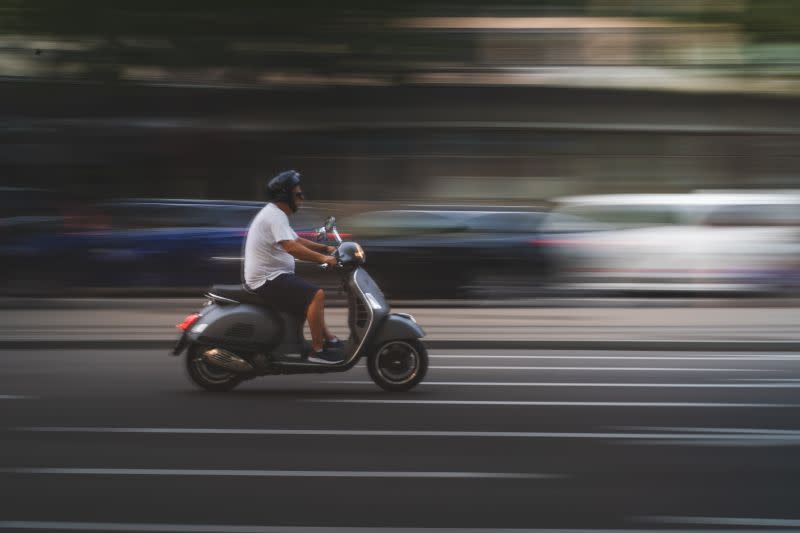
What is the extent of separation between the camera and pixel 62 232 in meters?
17.4

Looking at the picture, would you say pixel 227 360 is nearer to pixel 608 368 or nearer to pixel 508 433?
pixel 508 433

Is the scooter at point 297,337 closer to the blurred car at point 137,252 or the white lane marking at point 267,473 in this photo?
the white lane marking at point 267,473

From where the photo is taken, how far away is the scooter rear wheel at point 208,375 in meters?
9.22

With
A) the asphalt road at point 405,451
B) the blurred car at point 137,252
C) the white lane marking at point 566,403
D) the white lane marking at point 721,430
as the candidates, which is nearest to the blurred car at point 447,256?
the blurred car at point 137,252

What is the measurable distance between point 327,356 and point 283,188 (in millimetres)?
1283

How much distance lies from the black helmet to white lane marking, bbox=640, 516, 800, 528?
14.5 ft

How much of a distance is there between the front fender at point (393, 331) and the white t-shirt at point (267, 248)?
0.80 m

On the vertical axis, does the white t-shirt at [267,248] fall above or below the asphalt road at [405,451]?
above

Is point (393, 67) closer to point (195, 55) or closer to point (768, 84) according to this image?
point (195, 55)

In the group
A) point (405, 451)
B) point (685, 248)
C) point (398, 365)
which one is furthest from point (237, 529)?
point (685, 248)

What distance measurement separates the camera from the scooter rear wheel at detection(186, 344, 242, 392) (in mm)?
9219

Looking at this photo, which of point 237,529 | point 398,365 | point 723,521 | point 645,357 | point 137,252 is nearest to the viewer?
point 237,529

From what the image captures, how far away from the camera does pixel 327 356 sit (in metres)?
9.07

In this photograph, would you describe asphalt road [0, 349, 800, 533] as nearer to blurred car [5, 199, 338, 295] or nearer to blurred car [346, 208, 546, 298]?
blurred car [346, 208, 546, 298]
